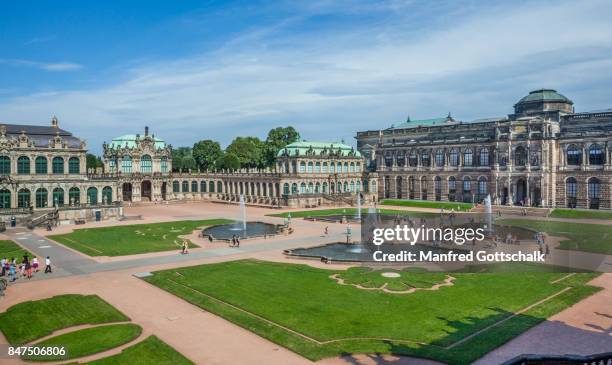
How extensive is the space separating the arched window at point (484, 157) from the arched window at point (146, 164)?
3073 inches

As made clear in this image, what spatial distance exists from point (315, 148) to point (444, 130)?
105 ft

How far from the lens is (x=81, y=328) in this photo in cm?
2591

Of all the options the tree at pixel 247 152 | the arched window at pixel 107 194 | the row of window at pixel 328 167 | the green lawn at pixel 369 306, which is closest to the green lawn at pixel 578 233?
the green lawn at pixel 369 306

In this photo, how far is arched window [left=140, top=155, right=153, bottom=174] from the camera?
113875 mm

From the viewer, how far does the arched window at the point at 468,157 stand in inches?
4038

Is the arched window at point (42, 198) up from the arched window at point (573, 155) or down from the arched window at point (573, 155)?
down

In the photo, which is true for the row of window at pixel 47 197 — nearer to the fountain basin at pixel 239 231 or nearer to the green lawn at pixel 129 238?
the green lawn at pixel 129 238

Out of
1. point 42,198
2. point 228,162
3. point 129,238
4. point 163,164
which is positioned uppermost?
point 228,162

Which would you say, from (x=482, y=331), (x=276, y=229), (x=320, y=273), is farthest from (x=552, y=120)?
(x=482, y=331)

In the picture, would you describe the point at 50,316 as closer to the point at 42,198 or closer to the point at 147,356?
the point at 147,356

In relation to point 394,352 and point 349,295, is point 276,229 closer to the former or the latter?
point 349,295

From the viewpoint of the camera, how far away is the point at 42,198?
77.8m

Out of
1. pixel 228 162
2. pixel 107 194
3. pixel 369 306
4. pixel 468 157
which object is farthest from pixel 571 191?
pixel 228 162

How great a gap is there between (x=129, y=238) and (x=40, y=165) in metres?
Result: 32.4
